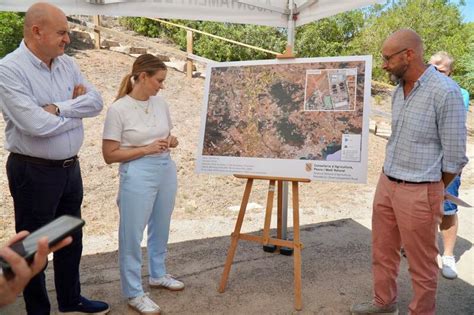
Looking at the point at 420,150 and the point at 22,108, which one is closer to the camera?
the point at 22,108

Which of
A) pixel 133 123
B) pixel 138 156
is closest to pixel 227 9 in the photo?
pixel 133 123

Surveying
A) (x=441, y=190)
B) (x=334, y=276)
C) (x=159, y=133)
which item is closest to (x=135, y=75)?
(x=159, y=133)

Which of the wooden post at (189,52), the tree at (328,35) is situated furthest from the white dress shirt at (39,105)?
the tree at (328,35)

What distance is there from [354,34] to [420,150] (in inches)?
524

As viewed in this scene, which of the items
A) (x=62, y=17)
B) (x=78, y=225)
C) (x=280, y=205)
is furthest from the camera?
(x=280, y=205)

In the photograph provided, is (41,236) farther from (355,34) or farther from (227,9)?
(355,34)

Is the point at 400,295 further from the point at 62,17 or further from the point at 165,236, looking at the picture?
the point at 62,17

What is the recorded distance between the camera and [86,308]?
307 cm

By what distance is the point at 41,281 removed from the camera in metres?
2.71

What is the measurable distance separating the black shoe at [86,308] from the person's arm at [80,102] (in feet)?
4.38

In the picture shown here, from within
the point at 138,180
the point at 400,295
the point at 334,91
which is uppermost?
the point at 334,91

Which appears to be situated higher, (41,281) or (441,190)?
(441,190)

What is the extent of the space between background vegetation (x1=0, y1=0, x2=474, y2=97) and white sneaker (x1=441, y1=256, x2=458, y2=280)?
28.7ft

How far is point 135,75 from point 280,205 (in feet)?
6.10
